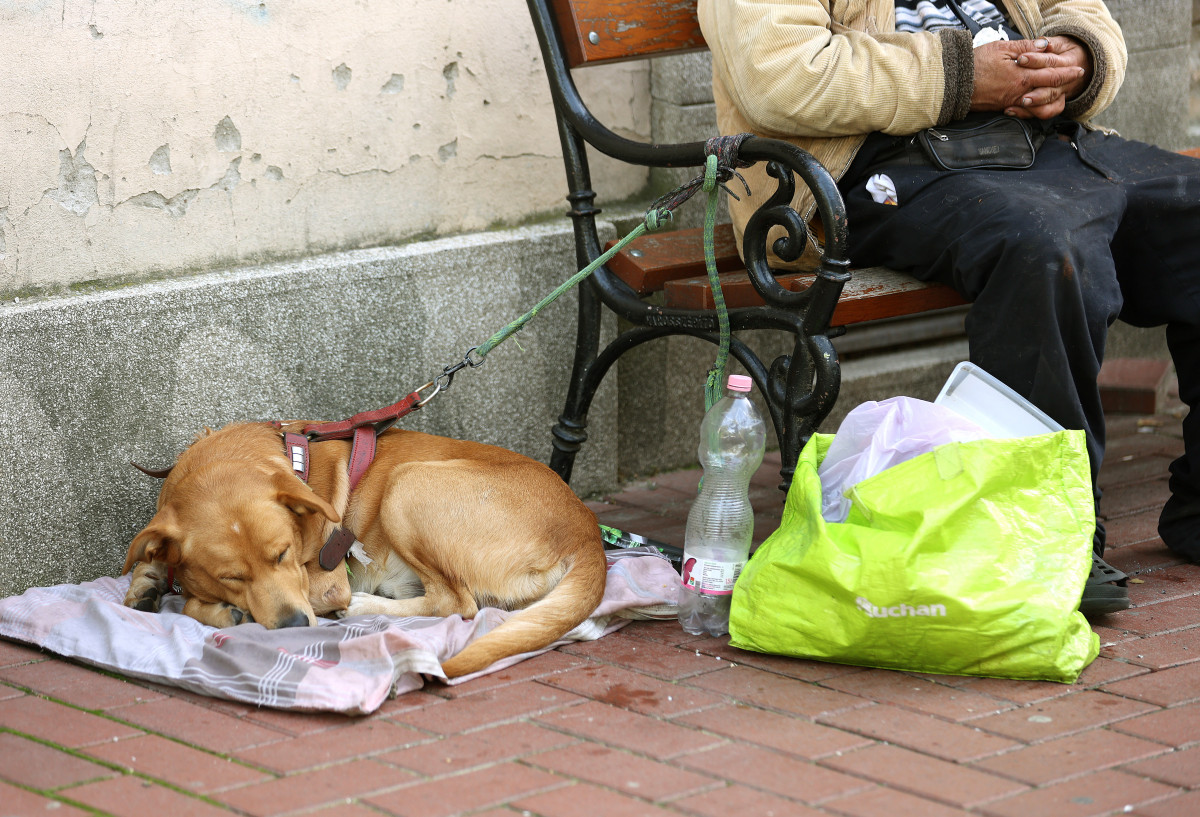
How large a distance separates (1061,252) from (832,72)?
72 cm

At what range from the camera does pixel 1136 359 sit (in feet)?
17.7

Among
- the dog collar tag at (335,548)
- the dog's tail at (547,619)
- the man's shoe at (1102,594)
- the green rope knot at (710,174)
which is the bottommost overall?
the man's shoe at (1102,594)

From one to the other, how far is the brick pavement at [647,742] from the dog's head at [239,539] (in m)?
0.30

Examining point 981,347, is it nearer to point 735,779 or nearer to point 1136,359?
point 735,779

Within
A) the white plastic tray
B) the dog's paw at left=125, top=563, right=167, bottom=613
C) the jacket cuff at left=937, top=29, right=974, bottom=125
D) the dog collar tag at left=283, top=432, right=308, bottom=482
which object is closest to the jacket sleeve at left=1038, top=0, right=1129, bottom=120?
the jacket cuff at left=937, top=29, right=974, bottom=125

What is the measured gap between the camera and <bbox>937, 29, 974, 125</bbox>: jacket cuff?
124 inches

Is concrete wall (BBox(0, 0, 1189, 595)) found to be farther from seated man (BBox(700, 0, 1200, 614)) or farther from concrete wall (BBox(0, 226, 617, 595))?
seated man (BBox(700, 0, 1200, 614))

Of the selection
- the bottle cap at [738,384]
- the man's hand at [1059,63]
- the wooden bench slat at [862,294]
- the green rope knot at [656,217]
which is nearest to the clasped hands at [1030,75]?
the man's hand at [1059,63]

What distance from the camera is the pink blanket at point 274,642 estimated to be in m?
2.54

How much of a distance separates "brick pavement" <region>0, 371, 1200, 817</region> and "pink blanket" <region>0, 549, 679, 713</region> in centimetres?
4

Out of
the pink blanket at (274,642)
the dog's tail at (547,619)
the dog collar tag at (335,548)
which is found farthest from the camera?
the dog collar tag at (335,548)

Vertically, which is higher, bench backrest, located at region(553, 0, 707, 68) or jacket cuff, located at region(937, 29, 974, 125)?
bench backrest, located at region(553, 0, 707, 68)

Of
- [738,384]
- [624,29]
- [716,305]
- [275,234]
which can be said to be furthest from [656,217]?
[275,234]

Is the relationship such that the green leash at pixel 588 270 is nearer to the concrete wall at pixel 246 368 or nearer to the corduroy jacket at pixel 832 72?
the corduroy jacket at pixel 832 72
